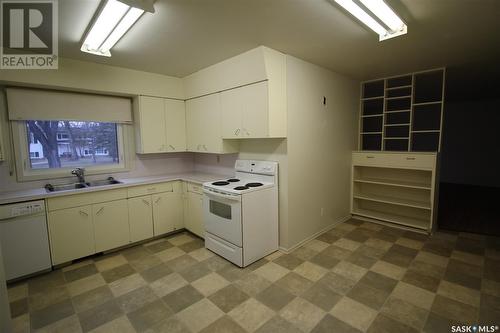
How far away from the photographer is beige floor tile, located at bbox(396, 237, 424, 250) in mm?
3286

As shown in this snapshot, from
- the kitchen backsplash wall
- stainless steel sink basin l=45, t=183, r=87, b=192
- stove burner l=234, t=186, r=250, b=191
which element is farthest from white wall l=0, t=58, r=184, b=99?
stove burner l=234, t=186, r=250, b=191

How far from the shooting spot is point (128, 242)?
3359 millimetres

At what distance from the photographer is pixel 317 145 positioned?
139 inches

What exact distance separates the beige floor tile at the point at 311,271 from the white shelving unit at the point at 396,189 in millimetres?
2032

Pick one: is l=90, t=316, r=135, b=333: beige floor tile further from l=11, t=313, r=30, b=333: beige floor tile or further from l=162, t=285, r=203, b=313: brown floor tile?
l=11, t=313, r=30, b=333: beige floor tile

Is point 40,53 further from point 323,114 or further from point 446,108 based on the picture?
point 446,108

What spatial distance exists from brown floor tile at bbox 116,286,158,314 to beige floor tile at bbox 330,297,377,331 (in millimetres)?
1710

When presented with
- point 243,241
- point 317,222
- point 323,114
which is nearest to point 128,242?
point 243,241

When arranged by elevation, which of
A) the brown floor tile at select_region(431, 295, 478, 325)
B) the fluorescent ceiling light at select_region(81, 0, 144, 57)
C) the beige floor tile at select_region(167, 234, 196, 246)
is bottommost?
the brown floor tile at select_region(431, 295, 478, 325)

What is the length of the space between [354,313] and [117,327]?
2.00 m

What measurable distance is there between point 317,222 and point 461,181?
6.14 metres

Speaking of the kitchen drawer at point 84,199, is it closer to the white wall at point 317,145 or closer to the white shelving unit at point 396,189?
the white wall at point 317,145

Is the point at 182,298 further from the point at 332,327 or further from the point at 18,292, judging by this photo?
the point at 18,292

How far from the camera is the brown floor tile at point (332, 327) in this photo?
6.20ft
